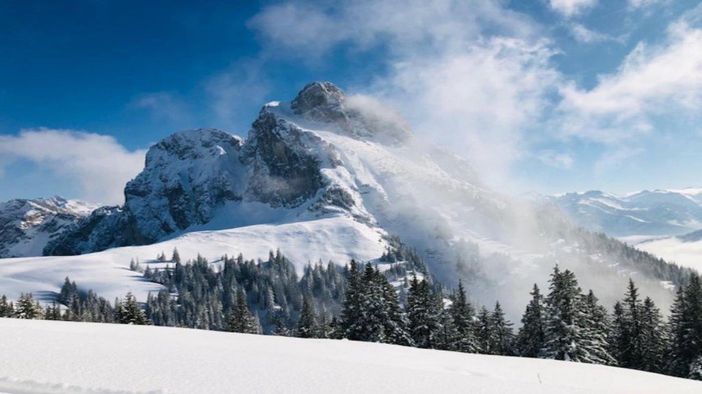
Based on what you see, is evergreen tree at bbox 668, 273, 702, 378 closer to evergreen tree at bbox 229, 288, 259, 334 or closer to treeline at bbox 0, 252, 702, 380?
treeline at bbox 0, 252, 702, 380

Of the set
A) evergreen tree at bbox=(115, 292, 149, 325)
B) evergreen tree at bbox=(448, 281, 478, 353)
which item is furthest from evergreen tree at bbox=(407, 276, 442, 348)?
evergreen tree at bbox=(115, 292, 149, 325)

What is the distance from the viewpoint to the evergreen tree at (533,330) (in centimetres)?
3989

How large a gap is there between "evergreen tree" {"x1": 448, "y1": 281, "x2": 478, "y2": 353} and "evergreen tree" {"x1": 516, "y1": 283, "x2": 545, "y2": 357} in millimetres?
5146

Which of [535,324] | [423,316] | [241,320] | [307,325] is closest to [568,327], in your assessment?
[535,324]

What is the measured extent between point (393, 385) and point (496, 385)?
152 cm

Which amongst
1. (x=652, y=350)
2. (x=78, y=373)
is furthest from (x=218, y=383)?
(x=652, y=350)

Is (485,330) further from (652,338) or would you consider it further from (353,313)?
(353,313)

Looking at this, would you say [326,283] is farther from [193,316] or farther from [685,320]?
[685,320]

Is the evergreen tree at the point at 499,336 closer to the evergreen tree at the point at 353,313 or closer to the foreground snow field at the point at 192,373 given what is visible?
the evergreen tree at the point at 353,313

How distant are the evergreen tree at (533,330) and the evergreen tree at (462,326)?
515cm

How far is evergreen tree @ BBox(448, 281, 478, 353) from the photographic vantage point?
3941 centimetres

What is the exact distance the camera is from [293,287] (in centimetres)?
18312

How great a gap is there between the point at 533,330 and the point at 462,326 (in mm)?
6486

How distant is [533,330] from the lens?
4206 centimetres
